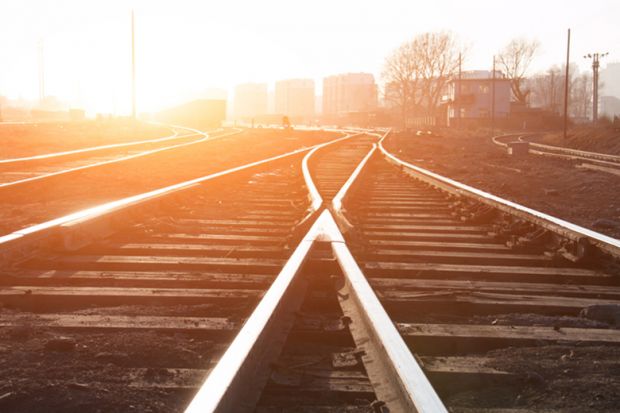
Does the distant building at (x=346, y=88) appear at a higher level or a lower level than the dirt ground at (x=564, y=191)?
higher

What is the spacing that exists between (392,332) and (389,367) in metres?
0.31

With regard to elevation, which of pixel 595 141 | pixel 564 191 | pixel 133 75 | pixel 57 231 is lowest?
pixel 564 191

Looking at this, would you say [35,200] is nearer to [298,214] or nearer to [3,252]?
[298,214]

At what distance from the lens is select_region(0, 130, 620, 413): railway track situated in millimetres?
2543

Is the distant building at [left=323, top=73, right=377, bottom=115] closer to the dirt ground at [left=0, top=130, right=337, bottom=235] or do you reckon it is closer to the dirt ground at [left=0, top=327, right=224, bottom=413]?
the dirt ground at [left=0, top=130, right=337, bottom=235]

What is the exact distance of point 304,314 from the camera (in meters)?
3.45

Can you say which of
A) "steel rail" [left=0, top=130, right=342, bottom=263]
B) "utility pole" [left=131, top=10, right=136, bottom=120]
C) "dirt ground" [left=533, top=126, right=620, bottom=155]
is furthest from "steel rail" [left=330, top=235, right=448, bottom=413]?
"utility pole" [left=131, top=10, right=136, bottom=120]

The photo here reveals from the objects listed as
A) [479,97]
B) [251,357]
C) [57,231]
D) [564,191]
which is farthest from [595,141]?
[479,97]

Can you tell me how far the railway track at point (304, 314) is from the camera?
2543 mm

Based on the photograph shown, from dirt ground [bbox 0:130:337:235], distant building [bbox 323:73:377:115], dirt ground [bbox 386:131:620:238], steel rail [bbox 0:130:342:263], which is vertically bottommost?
dirt ground [bbox 386:131:620:238]

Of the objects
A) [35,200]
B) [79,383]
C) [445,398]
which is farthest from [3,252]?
[35,200]

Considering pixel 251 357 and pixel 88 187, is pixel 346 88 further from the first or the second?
pixel 251 357

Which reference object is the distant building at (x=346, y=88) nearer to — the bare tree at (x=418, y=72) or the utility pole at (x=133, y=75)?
the bare tree at (x=418, y=72)

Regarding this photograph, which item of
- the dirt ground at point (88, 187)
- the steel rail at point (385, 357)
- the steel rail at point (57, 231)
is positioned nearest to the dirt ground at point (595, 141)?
the dirt ground at point (88, 187)
